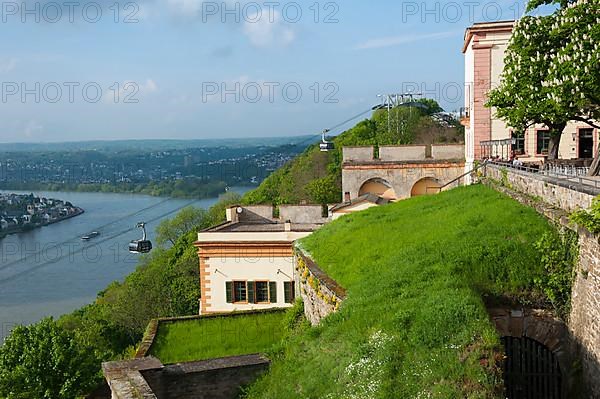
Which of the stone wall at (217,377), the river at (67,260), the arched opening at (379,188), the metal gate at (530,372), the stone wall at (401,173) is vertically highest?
the stone wall at (401,173)

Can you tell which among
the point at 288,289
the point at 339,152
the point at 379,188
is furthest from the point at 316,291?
the point at 339,152

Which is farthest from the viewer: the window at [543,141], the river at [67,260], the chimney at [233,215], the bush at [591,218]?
the river at [67,260]

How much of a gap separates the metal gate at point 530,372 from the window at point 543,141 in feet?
64.1

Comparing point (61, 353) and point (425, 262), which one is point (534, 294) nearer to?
point (425, 262)

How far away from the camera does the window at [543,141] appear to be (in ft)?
96.9

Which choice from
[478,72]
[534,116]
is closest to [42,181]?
[478,72]

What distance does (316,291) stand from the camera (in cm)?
1623

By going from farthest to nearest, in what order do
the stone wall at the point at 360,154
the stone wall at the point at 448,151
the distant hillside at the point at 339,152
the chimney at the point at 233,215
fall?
the distant hillside at the point at 339,152 < the stone wall at the point at 360,154 < the stone wall at the point at 448,151 < the chimney at the point at 233,215

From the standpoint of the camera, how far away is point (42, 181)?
303 feet

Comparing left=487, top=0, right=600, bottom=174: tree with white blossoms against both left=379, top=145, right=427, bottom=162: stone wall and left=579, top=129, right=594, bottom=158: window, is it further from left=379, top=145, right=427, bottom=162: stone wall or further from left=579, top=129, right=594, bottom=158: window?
left=379, top=145, right=427, bottom=162: stone wall

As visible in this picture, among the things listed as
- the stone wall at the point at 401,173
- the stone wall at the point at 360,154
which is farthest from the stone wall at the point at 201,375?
the stone wall at the point at 360,154

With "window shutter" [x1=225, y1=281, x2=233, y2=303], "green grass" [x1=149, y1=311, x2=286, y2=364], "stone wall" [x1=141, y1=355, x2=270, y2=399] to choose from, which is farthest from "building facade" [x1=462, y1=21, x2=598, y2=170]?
"stone wall" [x1=141, y1=355, x2=270, y2=399]

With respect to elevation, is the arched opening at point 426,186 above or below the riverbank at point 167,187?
above

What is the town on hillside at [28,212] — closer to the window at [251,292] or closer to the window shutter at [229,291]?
the window shutter at [229,291]
